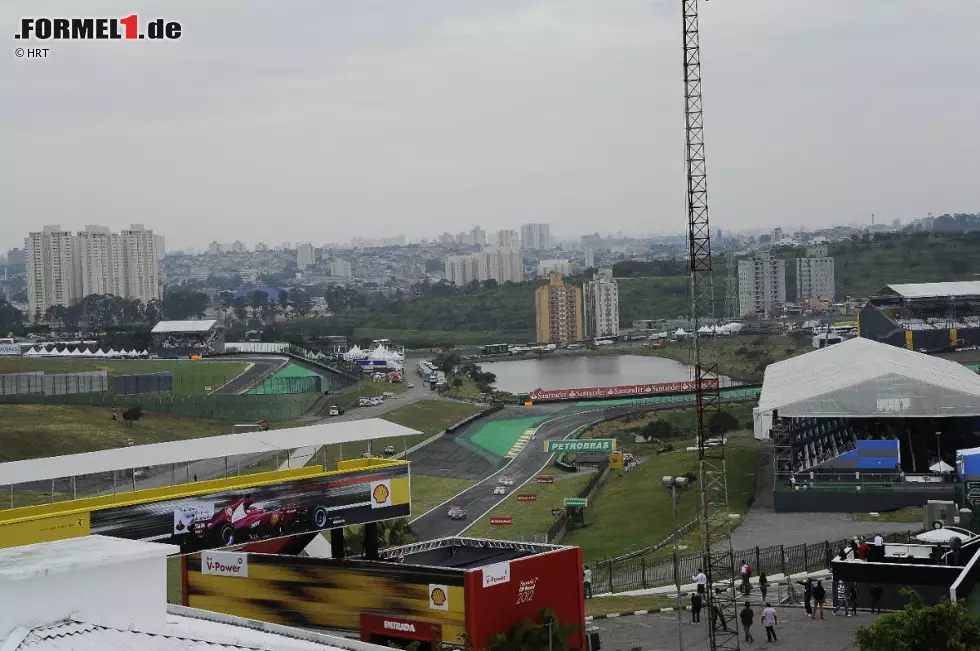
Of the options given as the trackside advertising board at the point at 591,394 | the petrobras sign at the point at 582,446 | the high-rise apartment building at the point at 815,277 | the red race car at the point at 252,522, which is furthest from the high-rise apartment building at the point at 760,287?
the red race car at the point at 252,522

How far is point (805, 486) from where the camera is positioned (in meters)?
28.8

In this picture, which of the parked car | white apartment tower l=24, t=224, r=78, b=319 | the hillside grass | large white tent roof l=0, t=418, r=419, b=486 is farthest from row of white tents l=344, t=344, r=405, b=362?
white apartment tower l=24, t=224, r=78, b=319

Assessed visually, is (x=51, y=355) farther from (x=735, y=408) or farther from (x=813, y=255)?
(x=813, y=255)

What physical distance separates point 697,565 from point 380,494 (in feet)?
25.6

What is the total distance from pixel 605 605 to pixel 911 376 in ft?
49.9

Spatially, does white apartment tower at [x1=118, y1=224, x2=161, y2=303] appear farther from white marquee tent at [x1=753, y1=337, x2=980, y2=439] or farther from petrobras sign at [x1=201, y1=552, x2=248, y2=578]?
petrobras sign at [x1=201, y1=552, x2=248, y2=578]

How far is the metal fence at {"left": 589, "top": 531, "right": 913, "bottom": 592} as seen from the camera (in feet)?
72.9

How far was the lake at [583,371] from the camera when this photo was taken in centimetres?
8962

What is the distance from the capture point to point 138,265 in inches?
6722

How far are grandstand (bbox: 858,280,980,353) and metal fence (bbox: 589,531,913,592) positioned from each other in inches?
1979

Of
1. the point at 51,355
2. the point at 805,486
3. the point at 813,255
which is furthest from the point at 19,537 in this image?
the point at 813,255

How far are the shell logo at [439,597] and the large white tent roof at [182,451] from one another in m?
3.05

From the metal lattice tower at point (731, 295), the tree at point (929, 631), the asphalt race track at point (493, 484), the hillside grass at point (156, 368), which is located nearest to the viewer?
the tree at point (929, 631)

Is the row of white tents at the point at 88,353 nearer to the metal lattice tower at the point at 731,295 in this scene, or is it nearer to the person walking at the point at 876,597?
the metal lattice tower at the point at 731,295
